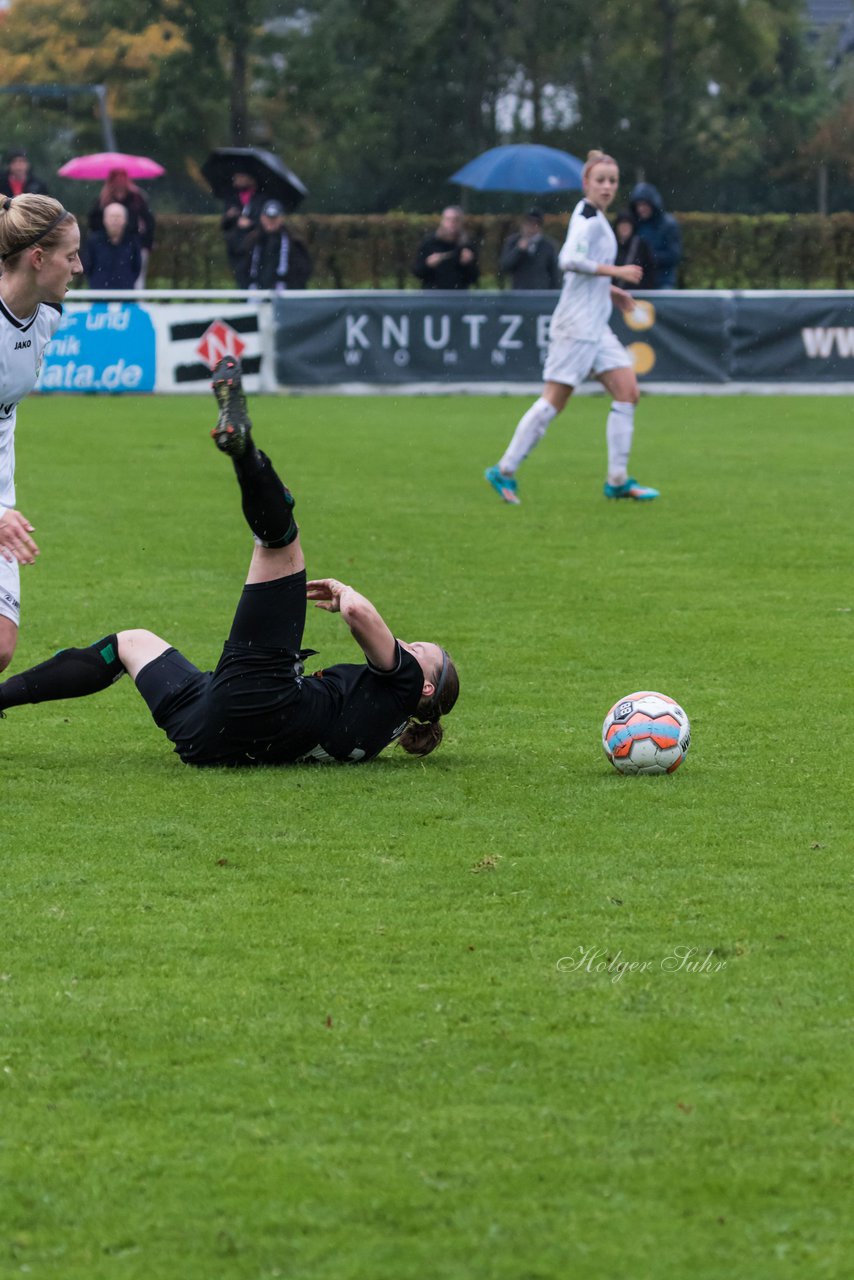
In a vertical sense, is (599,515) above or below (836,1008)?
below

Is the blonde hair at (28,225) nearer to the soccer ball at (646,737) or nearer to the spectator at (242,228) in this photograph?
the soccer ball at (646,737)

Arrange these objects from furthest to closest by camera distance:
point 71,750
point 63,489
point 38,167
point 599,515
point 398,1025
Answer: point 38,167, point 63,489, point 599,515, point 71,750, point 398,1025

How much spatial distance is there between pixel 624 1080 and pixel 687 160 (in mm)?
42602

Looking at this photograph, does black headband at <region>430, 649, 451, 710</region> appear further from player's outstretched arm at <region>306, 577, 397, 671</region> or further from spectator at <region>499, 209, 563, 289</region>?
spectator at <region>499, 209, 563, 289</region>

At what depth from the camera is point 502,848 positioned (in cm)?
544

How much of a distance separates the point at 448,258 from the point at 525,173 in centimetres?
748

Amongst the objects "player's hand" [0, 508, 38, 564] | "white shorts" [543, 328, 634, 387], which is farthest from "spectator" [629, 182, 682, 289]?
"player's hand" [0, 508, 38, 564]

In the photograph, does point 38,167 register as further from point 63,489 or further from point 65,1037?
point 65,1037

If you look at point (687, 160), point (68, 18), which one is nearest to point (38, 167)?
point (68, 18)

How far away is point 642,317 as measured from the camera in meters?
21.3

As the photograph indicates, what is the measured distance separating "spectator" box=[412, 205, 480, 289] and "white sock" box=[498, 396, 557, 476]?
9618 millimetres

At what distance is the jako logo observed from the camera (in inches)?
846

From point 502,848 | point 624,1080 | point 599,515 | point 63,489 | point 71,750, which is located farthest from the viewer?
point 63,489
